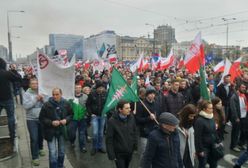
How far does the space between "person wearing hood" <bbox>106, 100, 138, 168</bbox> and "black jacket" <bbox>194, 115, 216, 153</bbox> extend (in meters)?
1.00

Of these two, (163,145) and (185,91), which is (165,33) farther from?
(163,145)

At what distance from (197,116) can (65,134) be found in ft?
7.97

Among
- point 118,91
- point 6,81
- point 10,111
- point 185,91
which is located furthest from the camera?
Answer: point 185,91

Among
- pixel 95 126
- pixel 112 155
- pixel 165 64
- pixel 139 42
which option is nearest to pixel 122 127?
pixel 112 155

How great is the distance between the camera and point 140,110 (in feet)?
19.8

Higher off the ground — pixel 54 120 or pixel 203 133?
pixel 54 120

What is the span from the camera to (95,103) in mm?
7395

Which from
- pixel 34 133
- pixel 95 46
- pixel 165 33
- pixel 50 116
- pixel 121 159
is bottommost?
pixel 121 159

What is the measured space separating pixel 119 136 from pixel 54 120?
52.2 inches

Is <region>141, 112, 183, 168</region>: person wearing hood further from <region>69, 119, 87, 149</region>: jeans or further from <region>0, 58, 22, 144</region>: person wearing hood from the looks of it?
<region>69, 119, 87, 149</region>: jeans

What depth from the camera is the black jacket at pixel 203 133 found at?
194 inches

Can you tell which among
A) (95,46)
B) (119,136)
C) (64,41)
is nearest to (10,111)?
(119,136)

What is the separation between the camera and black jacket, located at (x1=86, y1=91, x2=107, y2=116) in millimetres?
7352

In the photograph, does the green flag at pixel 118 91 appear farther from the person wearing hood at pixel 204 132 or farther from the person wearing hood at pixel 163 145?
the person wearing hood at pixel 163 145
